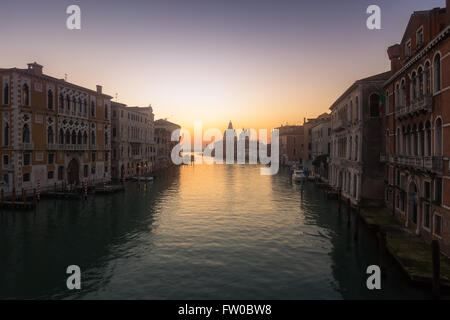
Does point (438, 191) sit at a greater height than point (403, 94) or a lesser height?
lesser

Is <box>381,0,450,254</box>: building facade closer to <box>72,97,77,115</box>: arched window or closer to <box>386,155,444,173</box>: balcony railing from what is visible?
<box>386,155,444,173</box>: balcony railing

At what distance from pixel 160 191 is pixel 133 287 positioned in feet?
109

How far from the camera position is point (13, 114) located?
3469 centimetres

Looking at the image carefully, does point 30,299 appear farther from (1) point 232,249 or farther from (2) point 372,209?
(2) point 372,209

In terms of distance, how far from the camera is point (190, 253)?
779 inches

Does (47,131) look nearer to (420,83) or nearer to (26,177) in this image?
(26,177)

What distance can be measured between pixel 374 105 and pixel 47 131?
124 feet

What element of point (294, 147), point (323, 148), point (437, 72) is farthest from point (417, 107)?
point (294, 147)

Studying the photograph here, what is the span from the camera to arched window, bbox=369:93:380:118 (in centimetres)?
3008

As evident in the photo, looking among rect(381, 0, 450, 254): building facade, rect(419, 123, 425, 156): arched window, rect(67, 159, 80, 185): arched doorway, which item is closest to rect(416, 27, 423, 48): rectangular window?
rect(381, 0, 450, 254): building facade

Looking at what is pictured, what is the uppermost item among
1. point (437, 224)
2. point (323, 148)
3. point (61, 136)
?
point (61, 136)

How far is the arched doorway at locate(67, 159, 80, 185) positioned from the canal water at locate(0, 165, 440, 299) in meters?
9.73

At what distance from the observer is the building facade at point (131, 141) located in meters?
60.8
